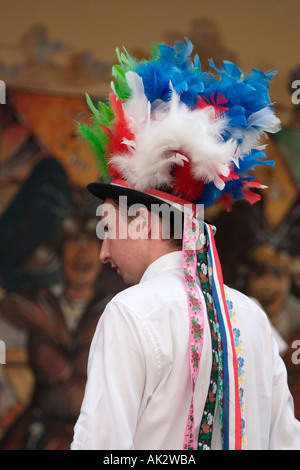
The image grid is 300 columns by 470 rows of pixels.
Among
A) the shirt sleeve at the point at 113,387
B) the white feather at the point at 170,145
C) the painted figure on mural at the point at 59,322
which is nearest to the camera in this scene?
the shirt sleeve at the point at 113,387

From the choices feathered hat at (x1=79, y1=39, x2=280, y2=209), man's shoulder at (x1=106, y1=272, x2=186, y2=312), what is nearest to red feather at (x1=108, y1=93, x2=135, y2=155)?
feathered hat at (x1=79, y1=39, x2=280, y2=209)

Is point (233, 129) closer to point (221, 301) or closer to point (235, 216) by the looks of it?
point (221, 301)

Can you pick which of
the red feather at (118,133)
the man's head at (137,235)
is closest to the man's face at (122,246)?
the man's head at (137,235)

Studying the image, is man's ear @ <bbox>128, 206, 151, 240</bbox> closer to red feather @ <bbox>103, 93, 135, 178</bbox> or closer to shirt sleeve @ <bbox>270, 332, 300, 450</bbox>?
red feather @ <bbox>103, 93, 135, 178</bbox>

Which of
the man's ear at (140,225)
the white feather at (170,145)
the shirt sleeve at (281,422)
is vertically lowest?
the shirt sleeve at (281,422)

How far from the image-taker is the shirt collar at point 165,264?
153 centimetres

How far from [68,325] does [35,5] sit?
183cm

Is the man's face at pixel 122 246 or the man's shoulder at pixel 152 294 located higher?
the man's face at pixel 122 246

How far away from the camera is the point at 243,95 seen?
5.24 ft

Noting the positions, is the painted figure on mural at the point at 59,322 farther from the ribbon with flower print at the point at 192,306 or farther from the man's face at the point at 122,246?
the ribbon with flower print at the point at 192,306

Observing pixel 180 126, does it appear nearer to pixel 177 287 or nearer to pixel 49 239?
pixel 177 287

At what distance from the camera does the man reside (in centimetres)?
133

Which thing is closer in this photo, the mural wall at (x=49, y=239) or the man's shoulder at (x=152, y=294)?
the man's shoulder at (x=152, y=294)

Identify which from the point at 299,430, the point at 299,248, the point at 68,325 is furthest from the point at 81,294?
the point at 299,430
